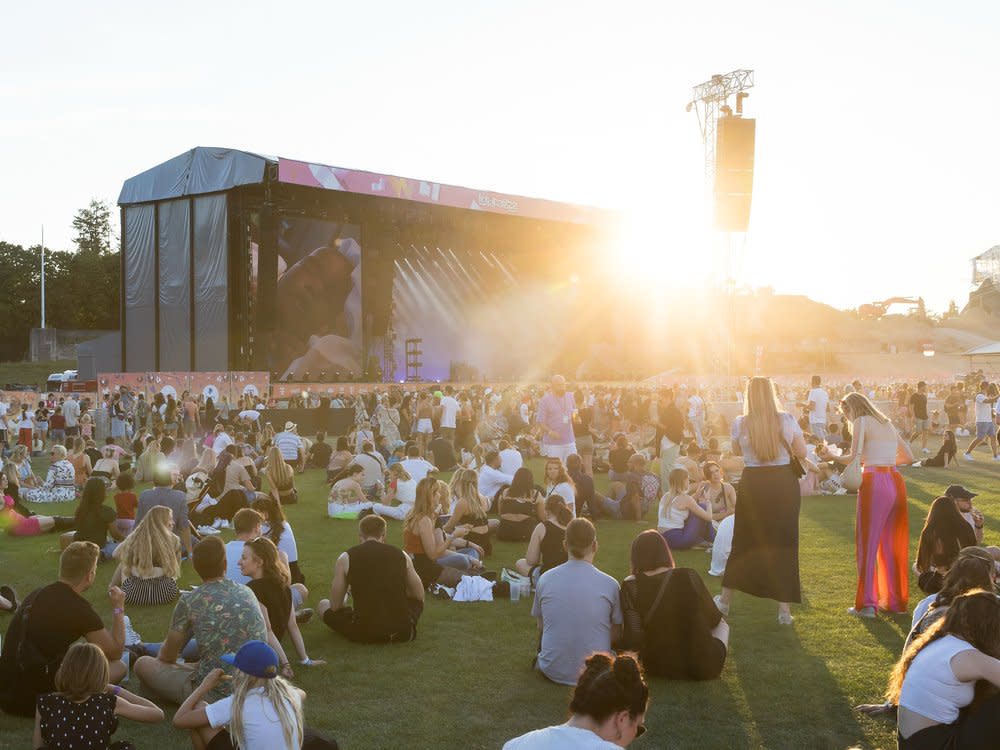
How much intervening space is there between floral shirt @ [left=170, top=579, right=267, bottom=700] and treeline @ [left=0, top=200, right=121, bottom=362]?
61.8 meters

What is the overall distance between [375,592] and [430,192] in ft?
100

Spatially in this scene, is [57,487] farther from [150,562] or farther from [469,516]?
[469,516]

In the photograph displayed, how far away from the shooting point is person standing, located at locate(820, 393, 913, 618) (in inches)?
294

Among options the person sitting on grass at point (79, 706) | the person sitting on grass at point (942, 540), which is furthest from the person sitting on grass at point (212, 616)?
the person sitting on grass at point (942, 540)

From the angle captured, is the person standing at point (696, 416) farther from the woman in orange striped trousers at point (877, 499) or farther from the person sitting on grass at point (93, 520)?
the person sitting on grass at point (93, 520)

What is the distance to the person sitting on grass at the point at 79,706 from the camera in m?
4.14

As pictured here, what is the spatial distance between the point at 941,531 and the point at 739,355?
58.9m

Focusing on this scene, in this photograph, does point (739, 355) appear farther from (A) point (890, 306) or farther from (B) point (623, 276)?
(A) point (890, 306)

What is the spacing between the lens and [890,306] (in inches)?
3834

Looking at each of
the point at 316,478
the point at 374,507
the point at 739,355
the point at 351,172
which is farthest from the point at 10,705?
the point at 739,355

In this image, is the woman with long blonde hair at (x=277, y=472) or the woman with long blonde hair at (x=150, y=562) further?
the woman with long blonde hair at (x=277, y=472)

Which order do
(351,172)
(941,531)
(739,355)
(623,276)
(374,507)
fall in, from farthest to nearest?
(739,355) → (623,276) → (351,172) → (374,507) → (941,531)

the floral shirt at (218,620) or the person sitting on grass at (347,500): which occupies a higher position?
the floral shirt at (218,620)

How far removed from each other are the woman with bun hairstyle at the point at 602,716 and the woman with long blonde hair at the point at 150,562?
5827mm
